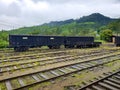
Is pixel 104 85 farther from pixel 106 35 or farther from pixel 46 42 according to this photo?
pixel 106 35

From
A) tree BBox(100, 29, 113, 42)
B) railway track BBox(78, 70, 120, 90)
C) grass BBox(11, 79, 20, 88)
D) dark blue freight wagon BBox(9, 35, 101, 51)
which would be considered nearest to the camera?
railway track BBox(78, 70, 120, 90)

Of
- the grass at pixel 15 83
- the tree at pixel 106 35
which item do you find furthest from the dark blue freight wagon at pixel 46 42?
the tree at pixel 106 35

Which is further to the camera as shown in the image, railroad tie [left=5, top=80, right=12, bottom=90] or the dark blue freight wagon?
the dark blue freight wagon

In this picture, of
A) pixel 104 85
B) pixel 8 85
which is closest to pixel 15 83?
pixel 8 85

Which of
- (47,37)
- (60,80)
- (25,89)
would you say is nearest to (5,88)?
(25,89)

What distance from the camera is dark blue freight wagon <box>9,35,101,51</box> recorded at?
77.2ft

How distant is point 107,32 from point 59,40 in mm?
29050

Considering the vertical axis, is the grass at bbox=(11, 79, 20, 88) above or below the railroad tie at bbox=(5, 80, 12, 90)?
below

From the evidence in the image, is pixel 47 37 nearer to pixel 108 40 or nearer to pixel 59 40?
pixel 59 40

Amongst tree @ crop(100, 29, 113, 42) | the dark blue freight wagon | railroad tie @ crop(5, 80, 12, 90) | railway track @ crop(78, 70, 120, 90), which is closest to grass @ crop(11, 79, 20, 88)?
railroad tie @ crop(5, 80, 12, 90)

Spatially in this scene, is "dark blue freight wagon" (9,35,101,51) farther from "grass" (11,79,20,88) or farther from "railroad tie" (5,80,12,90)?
"railroad tie" (5,80,12,90)

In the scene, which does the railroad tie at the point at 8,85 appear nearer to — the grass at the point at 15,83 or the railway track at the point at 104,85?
the grass at the point at 15,83

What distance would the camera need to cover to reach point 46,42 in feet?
87.5

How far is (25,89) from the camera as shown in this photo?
7.28 metres
